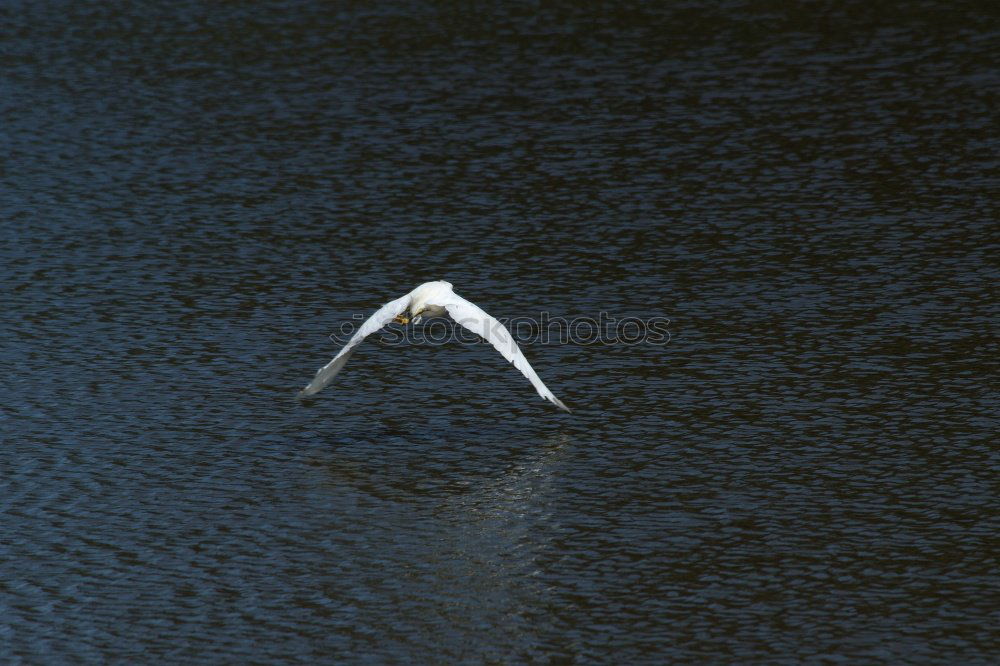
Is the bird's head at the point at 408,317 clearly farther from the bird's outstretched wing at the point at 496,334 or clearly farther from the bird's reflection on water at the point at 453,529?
the bird's reflection on water at the point at 453,529

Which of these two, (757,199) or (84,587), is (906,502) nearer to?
(84,587)

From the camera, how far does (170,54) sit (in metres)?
53.2

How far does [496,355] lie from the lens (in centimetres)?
3125

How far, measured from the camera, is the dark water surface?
21453 mm

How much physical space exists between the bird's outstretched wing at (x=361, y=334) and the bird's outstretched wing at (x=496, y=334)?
0.72m

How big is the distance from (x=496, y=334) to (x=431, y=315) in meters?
1.75

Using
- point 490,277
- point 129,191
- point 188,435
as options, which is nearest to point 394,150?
point 129,191

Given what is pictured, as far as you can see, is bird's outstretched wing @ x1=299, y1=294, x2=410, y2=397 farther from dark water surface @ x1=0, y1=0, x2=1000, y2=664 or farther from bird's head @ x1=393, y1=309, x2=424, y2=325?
dark water surface @ x1=0, y1=0, x2=1000, y2=664

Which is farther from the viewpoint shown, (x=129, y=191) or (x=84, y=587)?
(x=129, y=191)

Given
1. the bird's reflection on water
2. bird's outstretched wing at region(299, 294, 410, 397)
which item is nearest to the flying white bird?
bird's outstretched wing at region(299, 294, 410, 397)

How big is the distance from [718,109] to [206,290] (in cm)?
1760

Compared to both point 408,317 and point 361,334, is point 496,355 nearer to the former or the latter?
point 408,317

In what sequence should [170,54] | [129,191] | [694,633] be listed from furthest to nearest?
[170,54]
[129,191]
[694,633]

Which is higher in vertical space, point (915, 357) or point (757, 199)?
point (757, 199)
